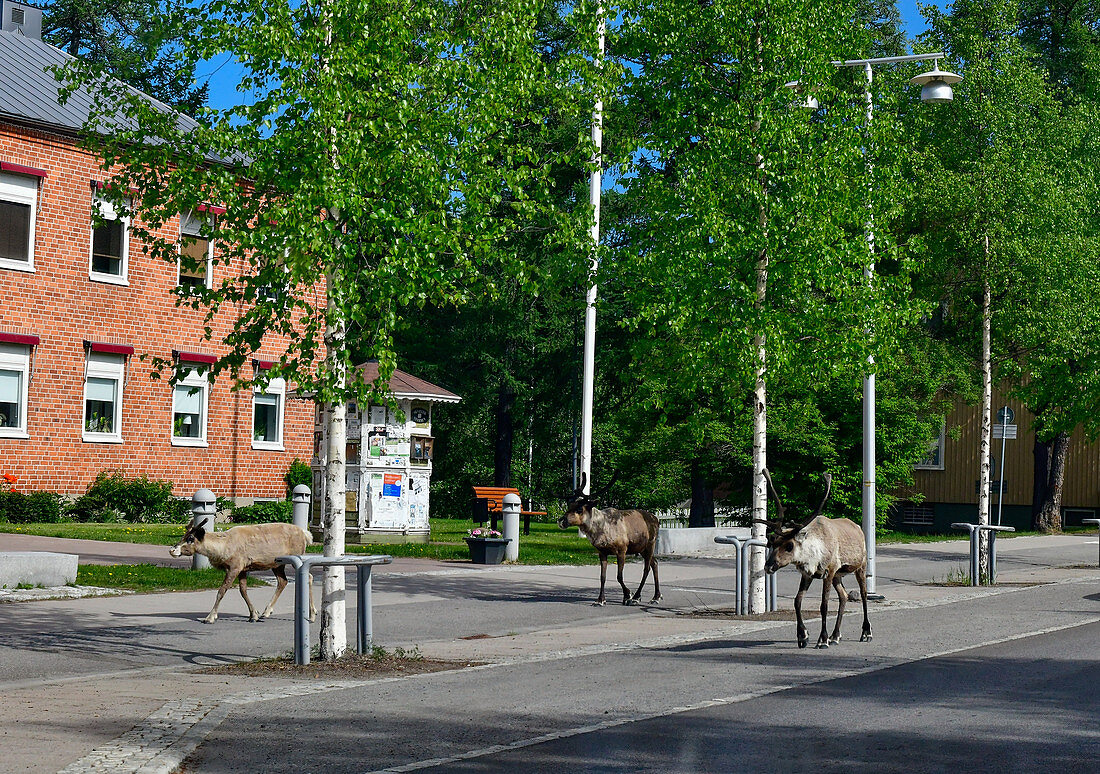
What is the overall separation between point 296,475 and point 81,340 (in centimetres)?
681

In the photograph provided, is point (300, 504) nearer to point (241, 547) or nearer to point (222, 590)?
point (222, 590)

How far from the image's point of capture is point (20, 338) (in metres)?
29.9

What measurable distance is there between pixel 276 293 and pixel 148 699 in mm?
3678

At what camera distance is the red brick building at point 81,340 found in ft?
98.8

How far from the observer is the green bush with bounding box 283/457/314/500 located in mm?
34938

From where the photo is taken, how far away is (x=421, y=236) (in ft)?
36.9

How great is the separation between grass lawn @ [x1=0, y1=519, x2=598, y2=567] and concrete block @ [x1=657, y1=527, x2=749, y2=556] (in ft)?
5.03

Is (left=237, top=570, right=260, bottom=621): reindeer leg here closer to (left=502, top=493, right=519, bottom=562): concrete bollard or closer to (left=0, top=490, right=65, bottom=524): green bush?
(left=502, top=493, right=519, bottom=562): concrete bollard

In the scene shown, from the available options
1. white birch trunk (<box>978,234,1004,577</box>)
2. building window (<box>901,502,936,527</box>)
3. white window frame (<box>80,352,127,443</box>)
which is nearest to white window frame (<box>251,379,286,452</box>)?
white window frame (<box>80,352,127,443</box>)

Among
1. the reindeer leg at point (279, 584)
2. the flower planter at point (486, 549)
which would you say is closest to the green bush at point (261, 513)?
the flower planter at point (486, 549)

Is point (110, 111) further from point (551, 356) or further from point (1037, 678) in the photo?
point (551, 356)

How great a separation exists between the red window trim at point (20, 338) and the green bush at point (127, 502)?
3.60 metres

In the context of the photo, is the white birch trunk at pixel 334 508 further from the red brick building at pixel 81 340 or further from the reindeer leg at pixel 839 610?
the red brick building at pixel 81 340

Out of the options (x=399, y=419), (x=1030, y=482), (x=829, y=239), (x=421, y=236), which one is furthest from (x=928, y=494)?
(x=421, y=236)
